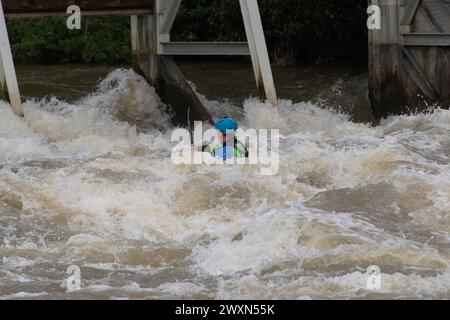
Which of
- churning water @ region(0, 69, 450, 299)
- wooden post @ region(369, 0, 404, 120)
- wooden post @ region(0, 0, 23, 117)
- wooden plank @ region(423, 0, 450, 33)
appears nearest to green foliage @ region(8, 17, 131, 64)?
wooden post @ region(369, 0, 404, 120)

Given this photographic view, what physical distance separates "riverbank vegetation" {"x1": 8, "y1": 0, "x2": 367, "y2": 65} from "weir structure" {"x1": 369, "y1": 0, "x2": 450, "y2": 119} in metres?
5.54

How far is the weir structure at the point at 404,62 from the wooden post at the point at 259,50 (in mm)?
1945

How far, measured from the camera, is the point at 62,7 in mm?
16328

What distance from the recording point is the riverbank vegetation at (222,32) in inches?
846

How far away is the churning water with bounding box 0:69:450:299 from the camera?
26.0 feet

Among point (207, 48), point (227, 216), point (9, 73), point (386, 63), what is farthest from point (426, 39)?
point (227, 216)

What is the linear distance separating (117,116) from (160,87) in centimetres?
135

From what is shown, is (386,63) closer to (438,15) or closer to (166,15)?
(438,15)

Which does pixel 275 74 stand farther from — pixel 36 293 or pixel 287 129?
pixel 36 293

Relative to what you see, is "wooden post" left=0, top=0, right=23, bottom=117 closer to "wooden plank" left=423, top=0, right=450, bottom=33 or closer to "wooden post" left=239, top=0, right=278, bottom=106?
"wooden post" left=239, top=0, right=278, bottom=106

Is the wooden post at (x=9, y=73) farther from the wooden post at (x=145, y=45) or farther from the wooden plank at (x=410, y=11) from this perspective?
the wooden plank at (x=410, y=11)

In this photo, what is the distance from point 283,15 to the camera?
21.8m

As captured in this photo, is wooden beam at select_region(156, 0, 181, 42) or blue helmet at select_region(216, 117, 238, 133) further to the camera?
wooden beam at select_region(156, 0, 181, 42)

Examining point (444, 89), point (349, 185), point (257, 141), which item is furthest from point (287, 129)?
point (349, 185)
